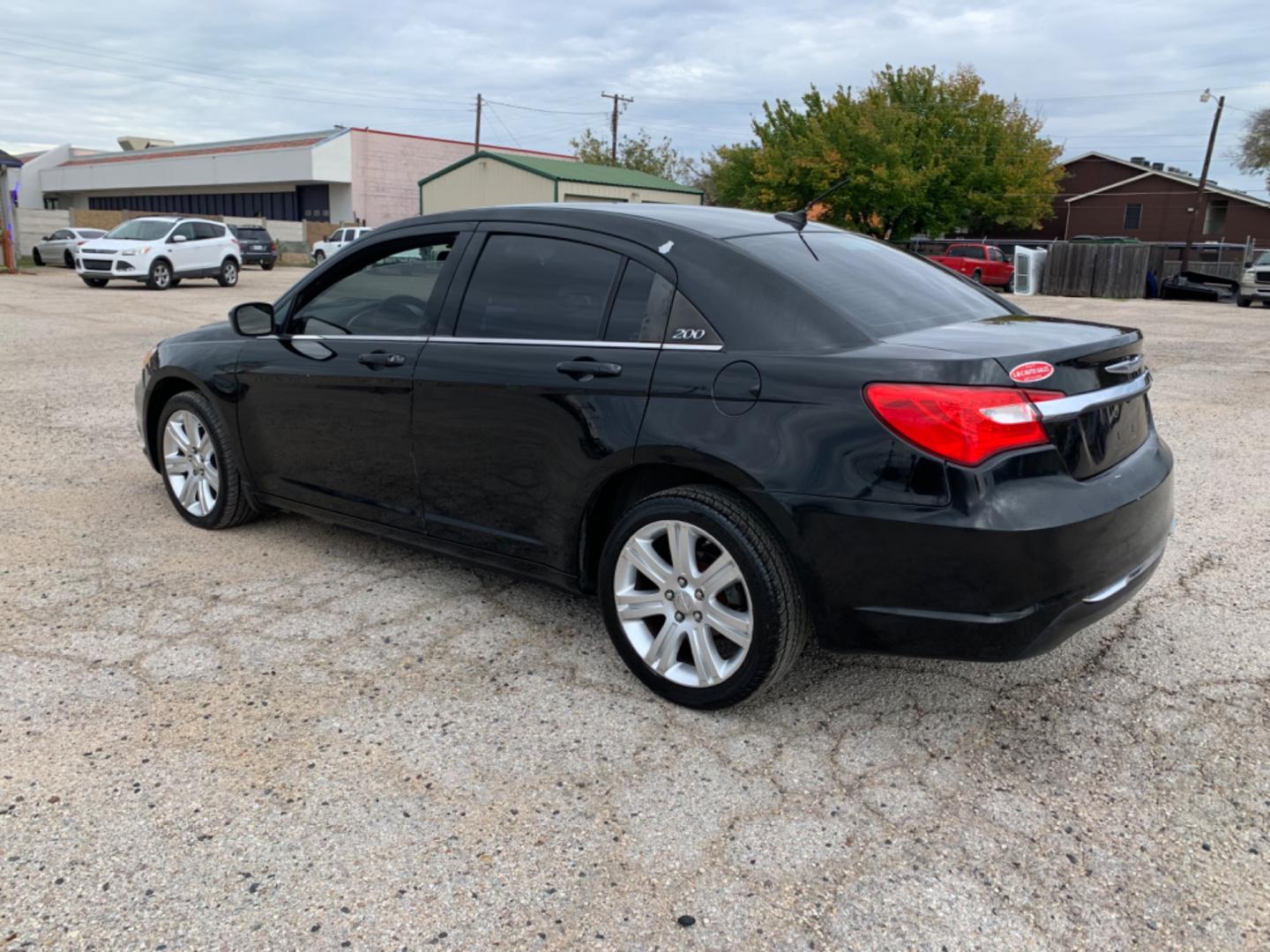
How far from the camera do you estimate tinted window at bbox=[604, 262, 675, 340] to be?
324 cm

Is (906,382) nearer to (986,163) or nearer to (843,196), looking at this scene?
(843,196)

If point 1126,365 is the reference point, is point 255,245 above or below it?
above

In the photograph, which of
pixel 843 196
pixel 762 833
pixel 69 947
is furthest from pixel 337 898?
pixel 843 196

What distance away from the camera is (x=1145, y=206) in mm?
53531

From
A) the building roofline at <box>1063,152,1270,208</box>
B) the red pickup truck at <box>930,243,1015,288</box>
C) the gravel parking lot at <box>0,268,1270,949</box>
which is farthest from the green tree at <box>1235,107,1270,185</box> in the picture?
the gravel parking lot at <box>0,268,1270,949</box>

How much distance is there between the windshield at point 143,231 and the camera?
23219 mm

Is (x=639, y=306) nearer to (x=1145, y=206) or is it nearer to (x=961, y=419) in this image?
(x=961, y=419)

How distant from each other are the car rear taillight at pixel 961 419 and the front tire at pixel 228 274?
25.0m

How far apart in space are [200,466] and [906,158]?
44061 millimetres

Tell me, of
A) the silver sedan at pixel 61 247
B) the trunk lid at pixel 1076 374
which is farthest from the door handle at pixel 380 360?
the silver sedan at pixel 61 247

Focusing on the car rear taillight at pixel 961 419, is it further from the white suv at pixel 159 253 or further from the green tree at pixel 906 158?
the green tree at pixel 906 158

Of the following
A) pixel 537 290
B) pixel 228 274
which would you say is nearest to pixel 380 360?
pixel 537 290

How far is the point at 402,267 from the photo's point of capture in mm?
4070

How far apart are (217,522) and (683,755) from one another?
9.73 ft
